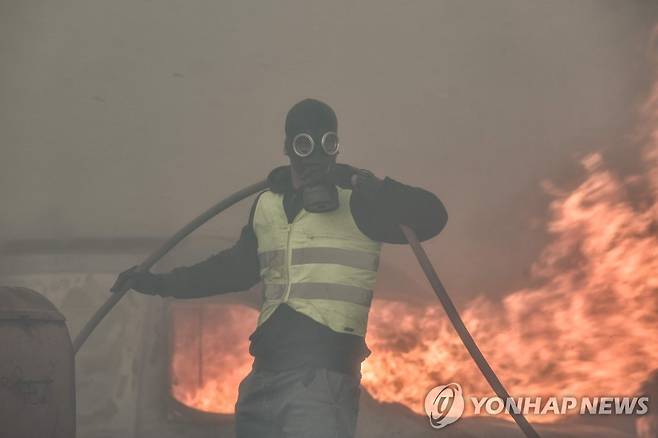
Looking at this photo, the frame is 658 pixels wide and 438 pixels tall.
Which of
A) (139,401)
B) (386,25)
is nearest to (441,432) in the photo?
(139,401)

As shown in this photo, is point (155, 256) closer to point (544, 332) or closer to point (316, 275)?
point (316, 275)

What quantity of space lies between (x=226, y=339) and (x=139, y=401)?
2.93 feet

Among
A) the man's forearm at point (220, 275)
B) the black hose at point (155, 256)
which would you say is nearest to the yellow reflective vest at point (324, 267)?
the man's forearm at point (220, 275)

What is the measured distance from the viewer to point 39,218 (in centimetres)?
848

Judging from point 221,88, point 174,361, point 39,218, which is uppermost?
point 221,88

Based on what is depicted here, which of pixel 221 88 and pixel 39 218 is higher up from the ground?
pixel 221 88

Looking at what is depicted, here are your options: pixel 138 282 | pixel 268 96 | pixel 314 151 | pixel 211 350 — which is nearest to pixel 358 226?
pixel 314 151

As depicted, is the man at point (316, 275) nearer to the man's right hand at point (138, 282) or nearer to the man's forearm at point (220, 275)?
the man's forearm at point (220, 275)

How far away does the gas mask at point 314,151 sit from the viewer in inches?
145

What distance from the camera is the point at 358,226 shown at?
3758 millimetres

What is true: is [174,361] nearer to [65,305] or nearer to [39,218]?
[65,305]

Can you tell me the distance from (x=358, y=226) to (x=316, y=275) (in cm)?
28

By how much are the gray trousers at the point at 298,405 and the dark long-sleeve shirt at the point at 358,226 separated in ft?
0.17

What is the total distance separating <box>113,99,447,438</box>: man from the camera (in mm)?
3594
